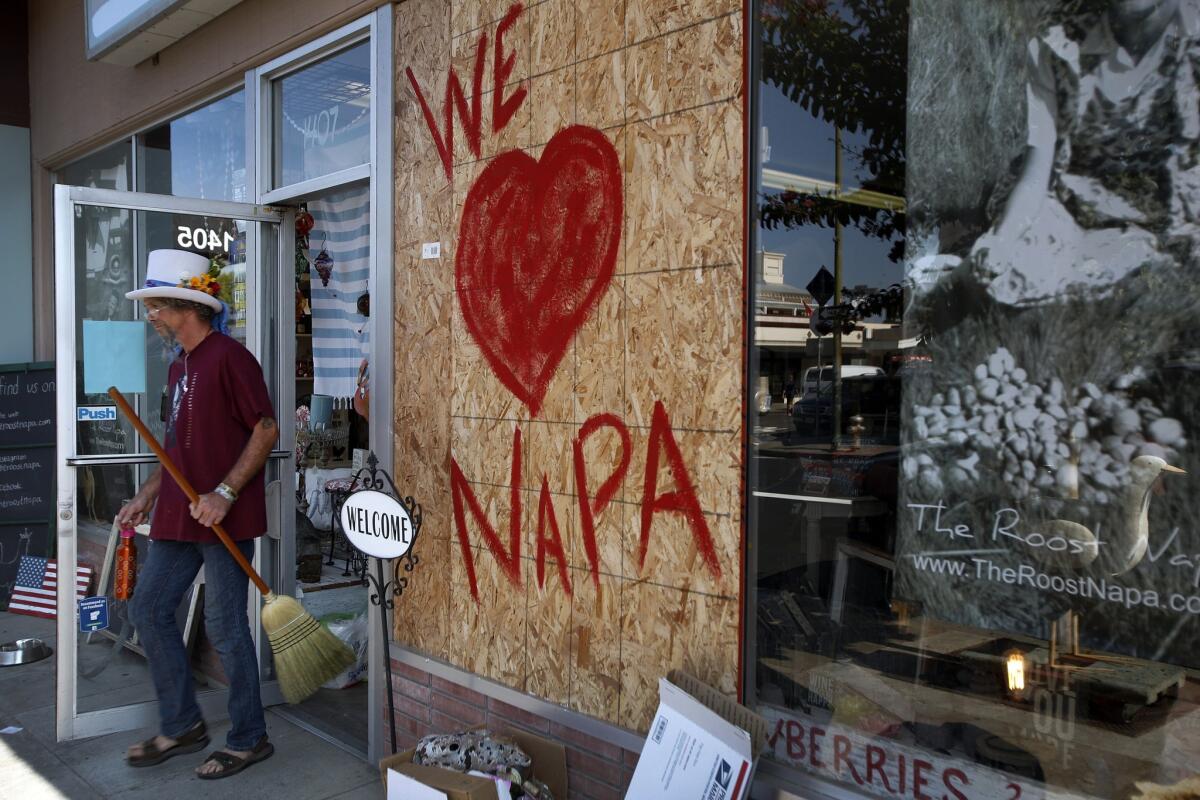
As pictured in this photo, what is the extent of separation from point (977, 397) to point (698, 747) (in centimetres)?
125

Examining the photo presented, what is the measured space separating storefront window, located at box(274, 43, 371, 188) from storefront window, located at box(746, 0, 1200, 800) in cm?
251

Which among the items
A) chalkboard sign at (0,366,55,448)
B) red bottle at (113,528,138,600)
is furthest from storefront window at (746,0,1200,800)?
chalkboard sign at (0,366,55,448)

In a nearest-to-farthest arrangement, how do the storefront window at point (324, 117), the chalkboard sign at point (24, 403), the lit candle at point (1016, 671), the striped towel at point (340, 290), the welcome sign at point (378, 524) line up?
1. the lit candle at point (1016, 671)
2. the welcome sign at point (378, 524)
3. the storefront window at point (324, 117)
4. the striped towel at point (340, 290)
5. the chalkboard sign at point (24, 403)

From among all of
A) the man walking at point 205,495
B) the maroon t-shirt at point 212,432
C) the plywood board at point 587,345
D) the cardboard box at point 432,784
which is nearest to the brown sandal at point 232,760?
the man walking at point 205,495

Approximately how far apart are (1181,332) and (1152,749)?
101 centimetres

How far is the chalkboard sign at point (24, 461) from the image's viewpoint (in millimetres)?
7336

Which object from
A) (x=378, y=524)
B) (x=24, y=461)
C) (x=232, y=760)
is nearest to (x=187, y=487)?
(x=378, y=524)

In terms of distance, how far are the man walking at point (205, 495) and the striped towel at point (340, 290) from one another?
32.9 inches

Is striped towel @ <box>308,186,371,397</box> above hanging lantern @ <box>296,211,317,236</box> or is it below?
below

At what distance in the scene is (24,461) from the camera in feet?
24.2

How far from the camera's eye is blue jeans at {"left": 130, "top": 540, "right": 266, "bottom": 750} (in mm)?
4383

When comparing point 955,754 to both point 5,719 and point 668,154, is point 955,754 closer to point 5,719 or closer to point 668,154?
point 668,154

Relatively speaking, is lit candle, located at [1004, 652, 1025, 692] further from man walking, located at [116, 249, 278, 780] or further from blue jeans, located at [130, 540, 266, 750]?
blue jeans, located at [130, 540, 266, 750]

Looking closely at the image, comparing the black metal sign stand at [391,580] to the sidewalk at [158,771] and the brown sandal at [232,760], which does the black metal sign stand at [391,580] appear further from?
the brown sandal at [232,760]
